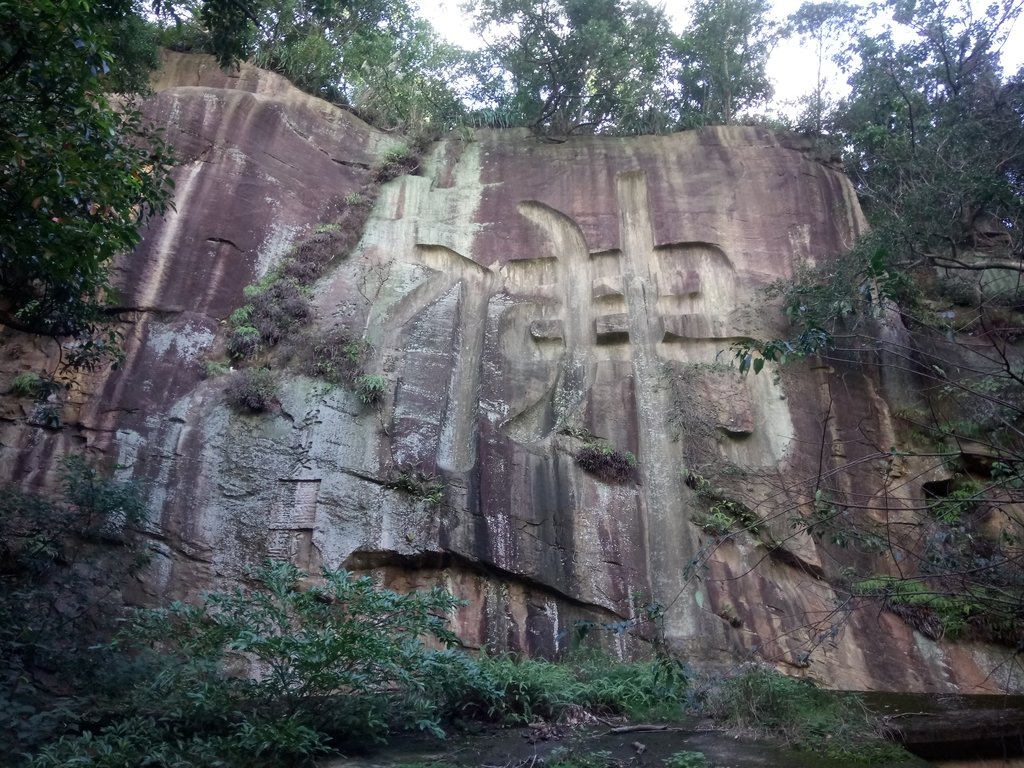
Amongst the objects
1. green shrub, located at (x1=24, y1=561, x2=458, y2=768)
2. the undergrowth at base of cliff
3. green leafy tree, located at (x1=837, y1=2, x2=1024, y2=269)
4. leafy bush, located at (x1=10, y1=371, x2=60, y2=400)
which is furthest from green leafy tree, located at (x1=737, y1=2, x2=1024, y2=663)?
leafy bush, located at (x1=10, y1=371, x2=60, y2=400)

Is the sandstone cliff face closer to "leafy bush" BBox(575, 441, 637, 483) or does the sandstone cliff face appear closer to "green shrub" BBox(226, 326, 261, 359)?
"leafy bush" BBox(575, 441, 637, 483)

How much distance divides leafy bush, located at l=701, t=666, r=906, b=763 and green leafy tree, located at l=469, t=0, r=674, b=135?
1098 centimetres

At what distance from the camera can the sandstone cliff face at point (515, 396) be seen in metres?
9.43

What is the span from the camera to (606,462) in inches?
424

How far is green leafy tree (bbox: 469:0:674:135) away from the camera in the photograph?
15.0 meters

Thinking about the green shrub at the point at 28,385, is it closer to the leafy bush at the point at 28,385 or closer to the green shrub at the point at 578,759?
the leafy bush at the point at 28,385

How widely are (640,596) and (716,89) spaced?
1111 centimetres

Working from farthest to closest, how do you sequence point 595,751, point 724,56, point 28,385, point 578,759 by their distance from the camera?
point 724,56, point 28,385, point 595,751, point 578,759

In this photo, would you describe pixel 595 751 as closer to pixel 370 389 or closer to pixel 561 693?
pixel 561 693

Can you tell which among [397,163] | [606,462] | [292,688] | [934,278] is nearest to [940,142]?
[934,278]

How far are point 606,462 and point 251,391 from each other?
15.2ft

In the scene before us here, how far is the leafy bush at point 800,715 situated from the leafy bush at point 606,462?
3.92m

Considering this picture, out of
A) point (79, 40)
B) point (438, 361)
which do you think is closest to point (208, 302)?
point (438, 361)

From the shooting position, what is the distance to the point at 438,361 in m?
11.3
